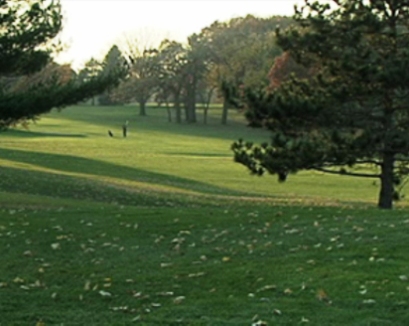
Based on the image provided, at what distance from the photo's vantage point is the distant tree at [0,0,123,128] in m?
21.9

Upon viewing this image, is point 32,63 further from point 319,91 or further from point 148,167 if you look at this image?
point 148,167

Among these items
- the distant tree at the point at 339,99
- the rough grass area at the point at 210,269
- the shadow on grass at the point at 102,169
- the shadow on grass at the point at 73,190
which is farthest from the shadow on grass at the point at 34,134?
the rough grass area at the point at 210,269

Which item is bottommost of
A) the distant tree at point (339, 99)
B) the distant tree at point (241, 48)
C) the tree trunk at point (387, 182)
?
the tree trunk at point (387, 182)

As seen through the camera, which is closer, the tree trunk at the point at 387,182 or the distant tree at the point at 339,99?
the distant tree at the point at 339,99

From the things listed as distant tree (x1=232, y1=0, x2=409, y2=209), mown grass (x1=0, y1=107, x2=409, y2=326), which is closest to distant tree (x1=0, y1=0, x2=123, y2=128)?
mown grass (x1=0, y1=107, x2=409, y2=326)

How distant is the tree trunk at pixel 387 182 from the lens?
2259cm

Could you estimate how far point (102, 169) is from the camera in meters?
45.6

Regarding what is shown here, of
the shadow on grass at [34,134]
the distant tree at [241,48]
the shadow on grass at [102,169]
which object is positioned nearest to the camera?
the shadow on grass at [102,169]

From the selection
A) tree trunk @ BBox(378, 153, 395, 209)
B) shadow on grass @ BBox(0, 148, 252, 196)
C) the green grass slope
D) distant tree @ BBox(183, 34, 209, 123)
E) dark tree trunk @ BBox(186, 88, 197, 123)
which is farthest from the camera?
dark tree trunk @ BBox(186, 88, 197, 123)

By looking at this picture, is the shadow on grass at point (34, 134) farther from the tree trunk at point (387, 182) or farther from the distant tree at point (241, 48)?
the tree trunk at point (387, 182)

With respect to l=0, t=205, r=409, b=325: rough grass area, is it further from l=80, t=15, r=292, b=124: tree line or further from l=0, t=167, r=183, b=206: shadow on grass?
l=80, t=15, r=292, b=124: tree line

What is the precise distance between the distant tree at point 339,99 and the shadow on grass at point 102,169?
14.0 meters

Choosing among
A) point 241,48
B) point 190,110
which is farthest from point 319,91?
point 190,110

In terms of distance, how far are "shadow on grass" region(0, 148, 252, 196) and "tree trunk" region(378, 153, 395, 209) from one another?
13.3m
